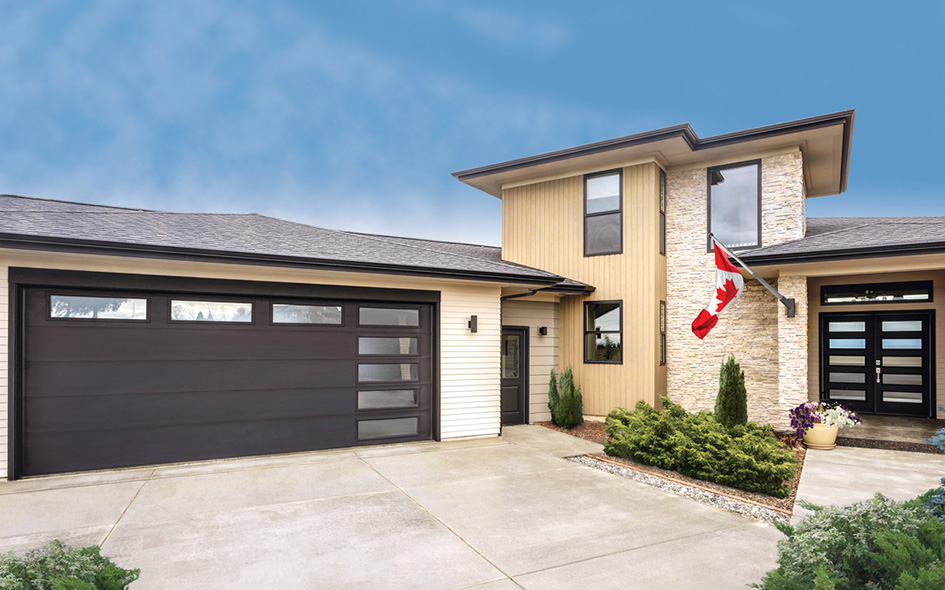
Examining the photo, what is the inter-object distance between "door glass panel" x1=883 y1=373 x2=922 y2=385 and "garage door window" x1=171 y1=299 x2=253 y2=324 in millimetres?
11889

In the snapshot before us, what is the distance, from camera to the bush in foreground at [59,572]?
2.45 metres

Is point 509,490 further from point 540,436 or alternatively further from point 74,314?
point 74,314

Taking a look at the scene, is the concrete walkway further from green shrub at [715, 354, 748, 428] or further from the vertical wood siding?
the vertical wood siding

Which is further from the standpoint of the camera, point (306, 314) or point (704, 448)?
point (306, 314)

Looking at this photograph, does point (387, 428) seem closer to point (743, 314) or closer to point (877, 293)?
point (743, 314)

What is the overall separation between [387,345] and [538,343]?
11.8 ft

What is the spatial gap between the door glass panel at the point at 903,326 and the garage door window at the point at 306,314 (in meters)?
10.6

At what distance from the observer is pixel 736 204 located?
33.4 feet

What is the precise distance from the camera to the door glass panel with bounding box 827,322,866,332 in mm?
11055

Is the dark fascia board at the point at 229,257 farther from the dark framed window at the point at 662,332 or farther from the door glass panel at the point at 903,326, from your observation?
the door glass panel at the point at 903,326

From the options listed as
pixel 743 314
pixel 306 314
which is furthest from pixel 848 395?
pixel 306 314

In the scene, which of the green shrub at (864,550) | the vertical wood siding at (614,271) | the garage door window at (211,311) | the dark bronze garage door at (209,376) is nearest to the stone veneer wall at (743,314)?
the vertical wood siding at (614,271)

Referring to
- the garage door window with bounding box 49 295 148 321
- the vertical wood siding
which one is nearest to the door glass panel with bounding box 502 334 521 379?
the vertical wood siding

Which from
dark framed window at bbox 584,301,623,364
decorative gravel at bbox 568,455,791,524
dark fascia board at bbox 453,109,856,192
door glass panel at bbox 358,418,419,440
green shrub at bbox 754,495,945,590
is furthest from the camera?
dark framed window at bbox 584,301,623,364
